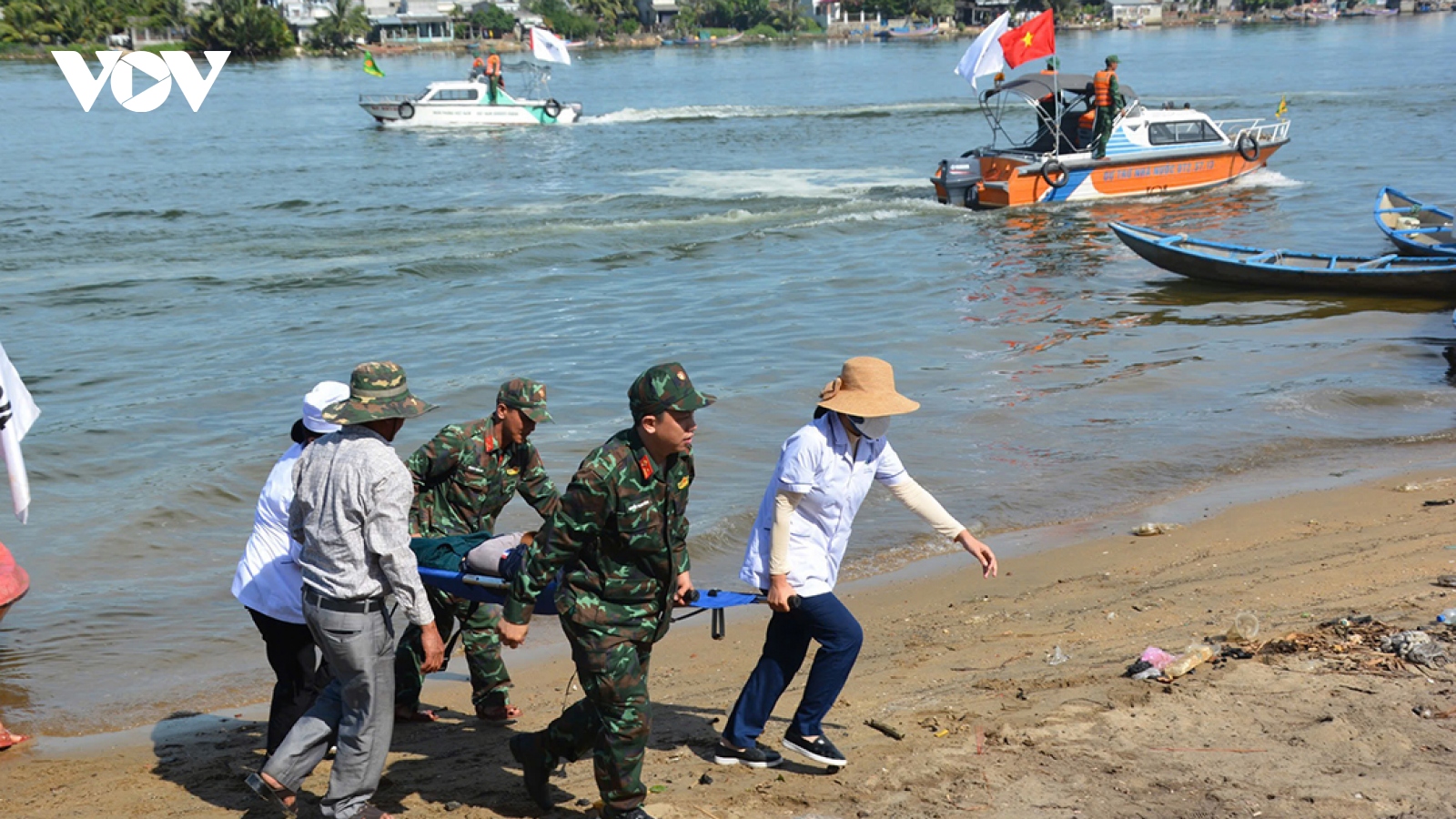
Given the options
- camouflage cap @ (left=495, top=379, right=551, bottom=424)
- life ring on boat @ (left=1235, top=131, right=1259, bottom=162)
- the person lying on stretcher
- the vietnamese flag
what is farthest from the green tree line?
the person lying on stretcher

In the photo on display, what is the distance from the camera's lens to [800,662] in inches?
190

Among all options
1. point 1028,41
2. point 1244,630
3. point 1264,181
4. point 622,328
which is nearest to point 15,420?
point 1244,630

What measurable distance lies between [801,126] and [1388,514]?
34.0 meters

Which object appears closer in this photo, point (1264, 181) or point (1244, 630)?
point (1244, 630)

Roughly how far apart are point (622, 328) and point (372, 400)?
12.6m

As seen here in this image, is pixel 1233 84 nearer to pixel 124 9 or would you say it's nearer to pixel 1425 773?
pixel 1425 773

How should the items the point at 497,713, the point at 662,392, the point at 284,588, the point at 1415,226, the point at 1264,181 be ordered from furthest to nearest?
the point at 1264,181 → the point at 1415,226 → the point at 497,713 → the point at 284,588 → the point at 662,392

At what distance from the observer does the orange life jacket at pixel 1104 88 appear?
22.0 meters

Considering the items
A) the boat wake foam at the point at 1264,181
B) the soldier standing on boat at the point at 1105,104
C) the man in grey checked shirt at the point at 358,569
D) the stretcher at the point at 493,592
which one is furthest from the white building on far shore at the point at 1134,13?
the man in grey checked shirt at the point at 358,569

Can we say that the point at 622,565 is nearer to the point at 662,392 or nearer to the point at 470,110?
the point at 662,392

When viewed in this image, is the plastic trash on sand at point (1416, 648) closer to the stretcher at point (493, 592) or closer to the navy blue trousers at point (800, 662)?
the navy blue trousers at point (800, 662)

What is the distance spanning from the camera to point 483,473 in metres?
5.36

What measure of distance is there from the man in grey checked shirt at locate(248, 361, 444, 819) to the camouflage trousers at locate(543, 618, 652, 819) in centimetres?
55

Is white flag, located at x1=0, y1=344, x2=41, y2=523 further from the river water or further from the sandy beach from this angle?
the river water
